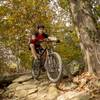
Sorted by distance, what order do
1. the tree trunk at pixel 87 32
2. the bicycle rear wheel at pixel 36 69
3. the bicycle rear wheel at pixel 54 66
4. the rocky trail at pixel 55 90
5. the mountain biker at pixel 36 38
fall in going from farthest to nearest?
the bicycle rear wheel at pixel 36 69
the mountain biker at pixel 36 38
the tree trunk at pixel 87 32
the bicycle rear wheel at pixel 54 66
the rocky trail at pixel 55 90

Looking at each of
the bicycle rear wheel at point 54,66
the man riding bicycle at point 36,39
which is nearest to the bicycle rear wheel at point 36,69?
the man riding bicycle at point 36,39

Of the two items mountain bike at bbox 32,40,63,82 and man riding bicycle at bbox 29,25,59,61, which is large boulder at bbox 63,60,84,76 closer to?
mountain bike at bbox 32,40,63,82

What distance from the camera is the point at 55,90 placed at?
759 cm

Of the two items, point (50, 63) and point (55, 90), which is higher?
point (50, 63)

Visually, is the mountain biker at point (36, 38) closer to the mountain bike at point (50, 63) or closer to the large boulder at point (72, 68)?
the mountain bike at point (50, 63)

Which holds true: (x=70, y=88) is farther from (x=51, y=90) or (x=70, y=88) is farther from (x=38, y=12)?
(x=38, y=12)

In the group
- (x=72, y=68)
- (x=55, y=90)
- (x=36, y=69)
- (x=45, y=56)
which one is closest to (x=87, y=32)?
(x=72, y=68)

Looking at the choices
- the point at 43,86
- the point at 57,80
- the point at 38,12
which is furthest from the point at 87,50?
the point at 38,12

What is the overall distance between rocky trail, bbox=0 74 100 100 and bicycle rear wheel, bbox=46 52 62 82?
0.85ft

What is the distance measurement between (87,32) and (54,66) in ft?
5.00

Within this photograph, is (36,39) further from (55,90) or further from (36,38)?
(55,90)

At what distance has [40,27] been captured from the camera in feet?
28.4

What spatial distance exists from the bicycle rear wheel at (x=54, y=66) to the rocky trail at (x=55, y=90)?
0.85 feet

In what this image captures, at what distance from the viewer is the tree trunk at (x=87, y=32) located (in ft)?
26.0
